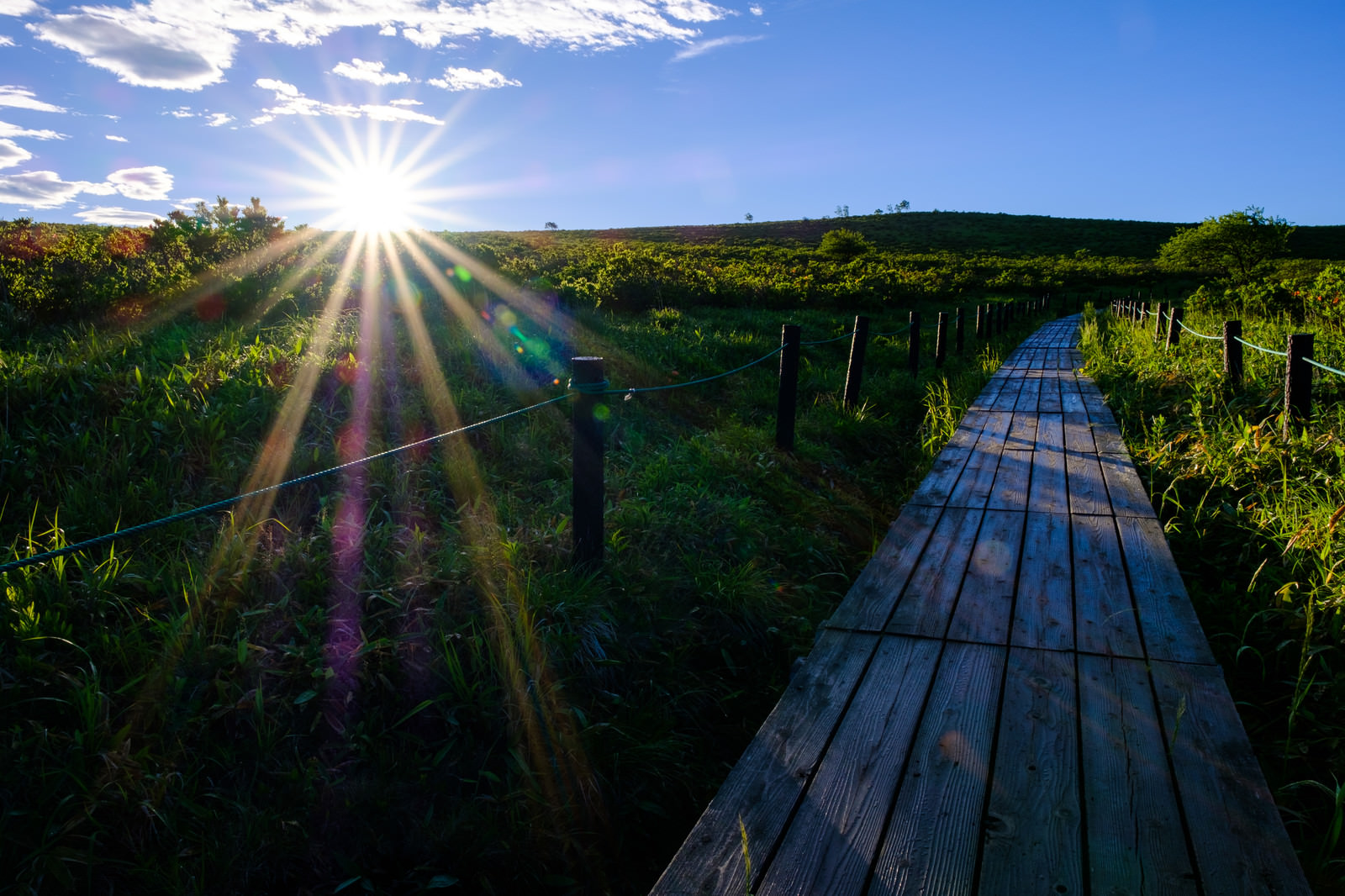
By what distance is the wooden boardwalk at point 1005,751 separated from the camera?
1.79 meters

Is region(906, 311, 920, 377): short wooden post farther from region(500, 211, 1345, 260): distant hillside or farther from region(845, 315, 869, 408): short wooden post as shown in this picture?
region(500, 211, 1345, 260): distant hillside

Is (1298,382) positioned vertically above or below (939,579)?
above

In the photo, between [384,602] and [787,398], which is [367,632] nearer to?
[384,602]

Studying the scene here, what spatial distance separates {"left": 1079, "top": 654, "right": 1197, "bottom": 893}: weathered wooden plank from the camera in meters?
1.76

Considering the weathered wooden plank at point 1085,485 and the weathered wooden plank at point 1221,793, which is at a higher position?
the weathered wooden plank at point 1085,485

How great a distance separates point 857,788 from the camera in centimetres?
207

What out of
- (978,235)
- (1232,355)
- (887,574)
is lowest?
(887,574)

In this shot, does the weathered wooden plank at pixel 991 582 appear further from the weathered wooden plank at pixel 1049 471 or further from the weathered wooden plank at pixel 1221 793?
the weathered wooden plank at pixel 1221 793

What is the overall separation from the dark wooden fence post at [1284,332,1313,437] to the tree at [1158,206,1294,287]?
53083 millimetres

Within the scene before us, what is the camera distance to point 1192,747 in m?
2.22

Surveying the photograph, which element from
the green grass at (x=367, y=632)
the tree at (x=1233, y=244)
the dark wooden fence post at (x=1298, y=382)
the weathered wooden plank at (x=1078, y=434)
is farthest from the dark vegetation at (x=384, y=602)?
the tree at (x=1233, y=244)

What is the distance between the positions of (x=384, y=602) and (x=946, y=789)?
7.31ft

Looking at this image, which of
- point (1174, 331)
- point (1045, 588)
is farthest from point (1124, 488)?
point (1174, 331)

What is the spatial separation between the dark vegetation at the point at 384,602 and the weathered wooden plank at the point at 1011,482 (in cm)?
66
